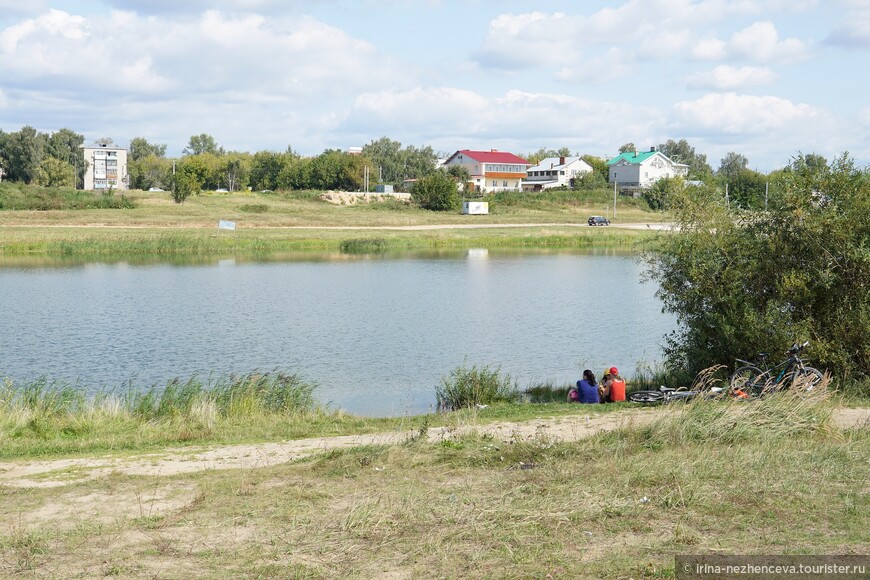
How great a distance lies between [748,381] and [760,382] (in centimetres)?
46

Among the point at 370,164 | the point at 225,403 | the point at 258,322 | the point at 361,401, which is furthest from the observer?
the point at 370,164

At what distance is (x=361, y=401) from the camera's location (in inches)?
842

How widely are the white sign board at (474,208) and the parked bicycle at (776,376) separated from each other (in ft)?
312

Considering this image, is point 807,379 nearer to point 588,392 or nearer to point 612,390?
point 612,390

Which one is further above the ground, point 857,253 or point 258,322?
point 857,253

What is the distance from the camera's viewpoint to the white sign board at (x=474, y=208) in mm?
112062

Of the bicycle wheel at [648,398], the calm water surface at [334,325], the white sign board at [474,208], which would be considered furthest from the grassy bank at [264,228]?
the bicycle wheel at [648,398]

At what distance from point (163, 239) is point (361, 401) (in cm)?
5017

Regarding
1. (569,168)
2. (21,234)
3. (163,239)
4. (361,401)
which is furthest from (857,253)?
(569,168)

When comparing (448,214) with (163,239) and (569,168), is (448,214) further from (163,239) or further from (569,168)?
(569,168)

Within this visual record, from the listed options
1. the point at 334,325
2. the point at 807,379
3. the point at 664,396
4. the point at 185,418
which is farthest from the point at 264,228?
the point at 807,379

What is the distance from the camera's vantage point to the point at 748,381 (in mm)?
16438

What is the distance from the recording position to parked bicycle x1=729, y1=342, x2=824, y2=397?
14859 mm

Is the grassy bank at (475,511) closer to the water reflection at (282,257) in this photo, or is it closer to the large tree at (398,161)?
the water reflection at (282,257)
